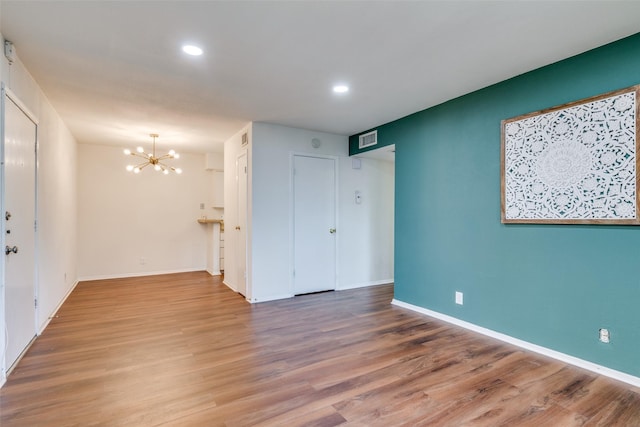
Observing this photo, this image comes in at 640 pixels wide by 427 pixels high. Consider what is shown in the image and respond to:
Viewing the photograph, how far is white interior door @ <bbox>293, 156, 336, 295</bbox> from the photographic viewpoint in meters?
4.67

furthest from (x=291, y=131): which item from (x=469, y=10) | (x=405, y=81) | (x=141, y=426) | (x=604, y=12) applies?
(x=141, y=426)

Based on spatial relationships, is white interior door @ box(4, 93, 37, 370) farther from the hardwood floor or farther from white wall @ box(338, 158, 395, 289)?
white wall @ box(338, 158, 395, 289)

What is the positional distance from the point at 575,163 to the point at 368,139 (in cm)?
268

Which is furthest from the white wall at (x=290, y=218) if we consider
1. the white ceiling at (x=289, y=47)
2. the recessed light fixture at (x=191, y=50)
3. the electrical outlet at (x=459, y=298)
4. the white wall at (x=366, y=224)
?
the electrical outlet at (x=459, y=298)

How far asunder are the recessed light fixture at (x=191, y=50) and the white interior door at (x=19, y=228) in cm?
137

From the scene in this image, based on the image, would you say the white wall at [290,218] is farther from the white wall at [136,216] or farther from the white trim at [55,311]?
the white trim at [55,311]

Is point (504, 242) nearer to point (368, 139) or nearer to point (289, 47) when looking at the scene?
point (368, 139)

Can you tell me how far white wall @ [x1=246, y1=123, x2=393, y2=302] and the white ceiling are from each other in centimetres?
82

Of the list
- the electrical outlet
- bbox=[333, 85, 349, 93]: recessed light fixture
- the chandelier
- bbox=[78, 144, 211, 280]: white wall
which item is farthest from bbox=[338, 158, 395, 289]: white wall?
bbox=[78, 144, 211, 280]: white wall

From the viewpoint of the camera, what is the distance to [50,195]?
11.8ft

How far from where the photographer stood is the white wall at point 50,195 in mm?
2707

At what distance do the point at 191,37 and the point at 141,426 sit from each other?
251 centimetres

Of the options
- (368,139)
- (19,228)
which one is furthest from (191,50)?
(368,139)

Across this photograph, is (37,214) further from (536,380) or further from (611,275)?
(611,275)
